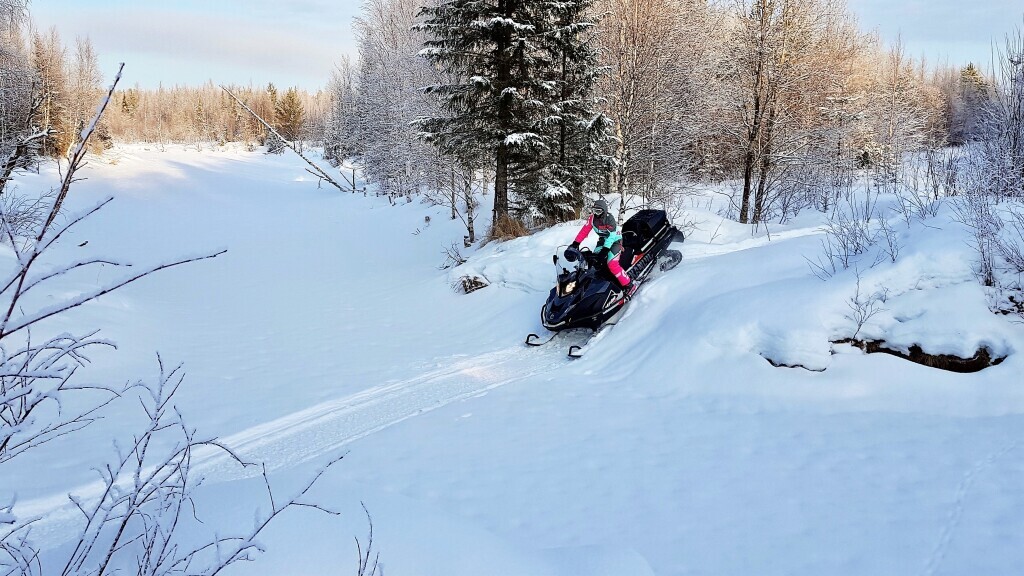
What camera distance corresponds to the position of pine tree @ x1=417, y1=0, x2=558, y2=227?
38.7ft

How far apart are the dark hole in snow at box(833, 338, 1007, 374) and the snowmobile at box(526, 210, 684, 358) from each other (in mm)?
2661

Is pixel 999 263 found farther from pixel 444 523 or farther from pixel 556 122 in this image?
pixel 556 122

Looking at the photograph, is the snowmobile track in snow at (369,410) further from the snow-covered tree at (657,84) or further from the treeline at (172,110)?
the treeline at (172,110)

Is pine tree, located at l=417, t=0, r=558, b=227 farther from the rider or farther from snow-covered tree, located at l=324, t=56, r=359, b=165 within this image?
snow-covered tree, located at l=324, t=56, r=359, b=165

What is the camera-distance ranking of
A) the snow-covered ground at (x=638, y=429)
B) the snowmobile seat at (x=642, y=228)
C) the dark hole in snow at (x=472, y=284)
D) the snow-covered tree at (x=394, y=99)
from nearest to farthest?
the snow-covered ground at (x=638, y=429) < the snowmobile seat at (x=642, y=228) < the dark hole in snow at (x=472, y=284) < the snow-covered tree at (x=394, y=99)

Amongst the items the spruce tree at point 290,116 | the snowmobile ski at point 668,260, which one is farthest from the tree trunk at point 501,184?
the spruce tree at point 290,116

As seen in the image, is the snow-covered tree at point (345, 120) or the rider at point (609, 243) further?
the snow-covered tree at point (345, 120)

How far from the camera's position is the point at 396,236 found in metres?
19.6

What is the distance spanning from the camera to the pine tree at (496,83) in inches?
465

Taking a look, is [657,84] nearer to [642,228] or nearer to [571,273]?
[642,228]

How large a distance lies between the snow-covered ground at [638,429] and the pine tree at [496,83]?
4.35 metres

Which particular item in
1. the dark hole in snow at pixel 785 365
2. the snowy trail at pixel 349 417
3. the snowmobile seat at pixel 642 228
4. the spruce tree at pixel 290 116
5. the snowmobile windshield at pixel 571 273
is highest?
the spruce tree at pixel 290 116

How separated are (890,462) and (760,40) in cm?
1441

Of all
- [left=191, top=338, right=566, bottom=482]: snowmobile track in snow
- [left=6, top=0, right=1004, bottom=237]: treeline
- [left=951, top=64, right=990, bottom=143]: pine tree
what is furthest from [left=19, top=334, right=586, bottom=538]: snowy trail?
[left=951, top=64, right=990, bottom=143]: pine tree
